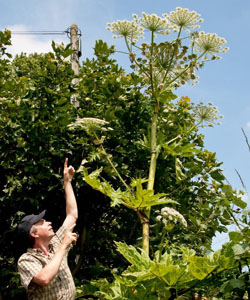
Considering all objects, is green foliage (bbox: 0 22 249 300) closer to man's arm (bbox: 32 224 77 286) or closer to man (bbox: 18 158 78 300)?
man (bbox: 18 158 78 300)

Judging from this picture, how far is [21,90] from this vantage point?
509 cm

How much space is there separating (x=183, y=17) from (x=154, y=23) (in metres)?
0.31

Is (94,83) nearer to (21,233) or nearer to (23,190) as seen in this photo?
(23,190)

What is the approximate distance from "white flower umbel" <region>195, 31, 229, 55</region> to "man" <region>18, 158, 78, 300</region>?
2240mm

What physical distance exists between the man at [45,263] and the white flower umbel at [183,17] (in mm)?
2240

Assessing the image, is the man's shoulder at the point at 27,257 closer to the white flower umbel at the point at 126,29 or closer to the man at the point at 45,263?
the man at the point at 45,263

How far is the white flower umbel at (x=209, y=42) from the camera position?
4496mm

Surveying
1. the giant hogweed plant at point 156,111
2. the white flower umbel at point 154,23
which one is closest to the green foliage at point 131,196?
the giant hogweed plant at point 156,111

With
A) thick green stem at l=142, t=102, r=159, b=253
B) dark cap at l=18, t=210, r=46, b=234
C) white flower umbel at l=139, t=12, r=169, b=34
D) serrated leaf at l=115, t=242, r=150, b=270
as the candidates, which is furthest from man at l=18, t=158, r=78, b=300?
white flower umbel at l=139, t=12, r=169, b=34

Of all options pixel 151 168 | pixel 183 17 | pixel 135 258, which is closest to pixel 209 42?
pixel 183 17

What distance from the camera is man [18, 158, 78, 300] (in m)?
2.97

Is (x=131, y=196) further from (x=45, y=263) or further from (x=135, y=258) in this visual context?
(x=45, y=263)

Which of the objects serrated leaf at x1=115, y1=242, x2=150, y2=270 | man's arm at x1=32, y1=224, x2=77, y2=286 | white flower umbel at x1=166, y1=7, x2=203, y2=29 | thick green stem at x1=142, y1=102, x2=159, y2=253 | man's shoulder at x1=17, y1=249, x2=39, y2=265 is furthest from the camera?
white flower umbel at x1=166, y1=7, x2=203, y2=29

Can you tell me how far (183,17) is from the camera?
4.46m
